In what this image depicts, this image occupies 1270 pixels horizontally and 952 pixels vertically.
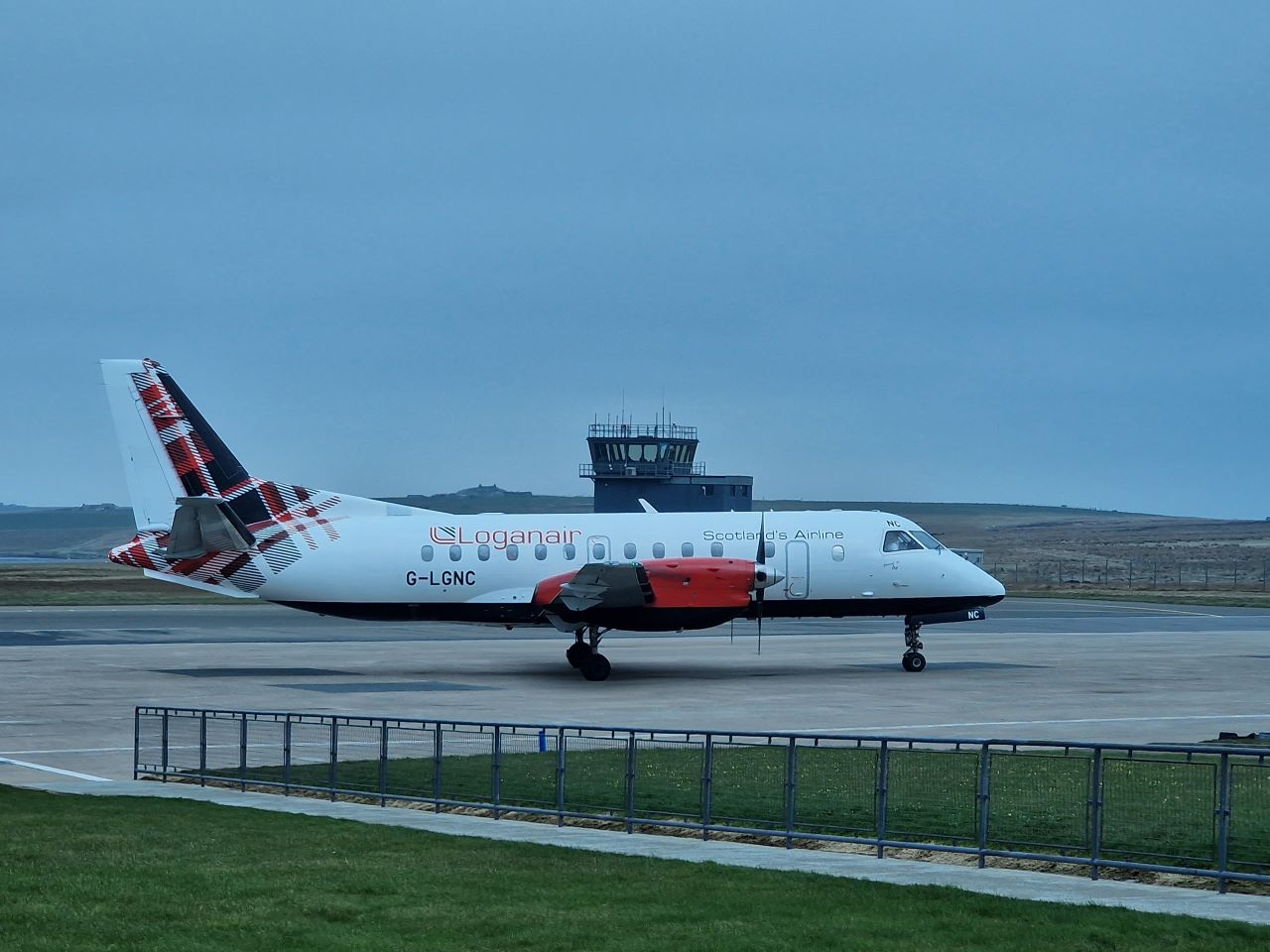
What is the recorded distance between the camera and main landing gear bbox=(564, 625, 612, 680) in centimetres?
3803

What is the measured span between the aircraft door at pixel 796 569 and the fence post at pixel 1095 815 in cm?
2550

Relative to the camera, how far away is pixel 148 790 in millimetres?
20984

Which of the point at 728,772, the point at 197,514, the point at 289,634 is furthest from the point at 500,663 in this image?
the point at 728,772

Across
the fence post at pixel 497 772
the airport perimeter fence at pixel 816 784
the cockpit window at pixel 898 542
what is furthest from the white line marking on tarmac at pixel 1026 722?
the cockpit window at pixel 898 542

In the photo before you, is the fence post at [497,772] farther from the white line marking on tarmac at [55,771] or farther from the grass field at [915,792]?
the white line marking on tarmac at [55,771]

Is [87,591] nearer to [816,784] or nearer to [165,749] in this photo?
[165,749]

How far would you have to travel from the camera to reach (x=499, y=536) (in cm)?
3988

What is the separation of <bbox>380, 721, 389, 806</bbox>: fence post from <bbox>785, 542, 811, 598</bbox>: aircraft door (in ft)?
67.5

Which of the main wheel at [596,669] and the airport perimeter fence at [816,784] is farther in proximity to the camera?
the main wheel at [596,669]

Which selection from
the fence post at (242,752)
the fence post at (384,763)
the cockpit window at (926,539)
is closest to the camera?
the fence post at (384,763)

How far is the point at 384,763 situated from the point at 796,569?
20915 millimetres

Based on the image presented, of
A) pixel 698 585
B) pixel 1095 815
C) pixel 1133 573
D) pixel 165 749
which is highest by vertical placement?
pixel 698 585

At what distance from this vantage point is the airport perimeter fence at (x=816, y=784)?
13.8 m

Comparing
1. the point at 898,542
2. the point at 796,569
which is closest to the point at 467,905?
the point at 796,569
